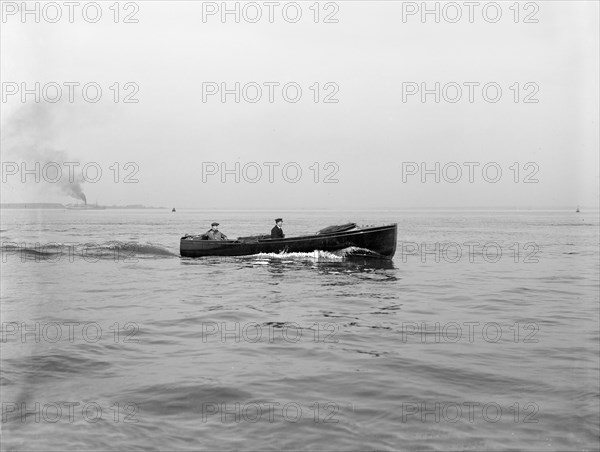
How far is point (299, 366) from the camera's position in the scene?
953 cm

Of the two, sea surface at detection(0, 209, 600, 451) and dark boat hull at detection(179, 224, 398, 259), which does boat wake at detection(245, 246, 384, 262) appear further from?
sea surface at detection(0, 209, 600, 451)

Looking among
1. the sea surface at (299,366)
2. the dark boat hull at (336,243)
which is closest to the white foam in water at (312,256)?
the dark boat hull at (336,243)

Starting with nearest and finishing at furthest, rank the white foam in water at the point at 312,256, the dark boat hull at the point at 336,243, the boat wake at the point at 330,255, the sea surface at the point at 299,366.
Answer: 1. the sea surface at the point at 299,366
2. the dark boat hull at the point at 336,243
3. the boat wake at the point at 330,255
4. the white foam in water at the point at 312,256

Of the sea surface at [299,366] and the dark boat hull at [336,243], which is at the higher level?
the dark boat hull at [336,243]

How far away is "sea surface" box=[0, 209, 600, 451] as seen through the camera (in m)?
6.66

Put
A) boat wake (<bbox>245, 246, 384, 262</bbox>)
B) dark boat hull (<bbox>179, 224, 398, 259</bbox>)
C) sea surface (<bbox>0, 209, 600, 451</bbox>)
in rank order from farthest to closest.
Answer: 1. boat wake (<bbox>245, 246, 384, 262</bbox>)
2. dark boat hull (<bbox>179, 224, 398, 259</bbox>)
3. sea surface (<bbox>0, 209, 600, 451</bbox>)

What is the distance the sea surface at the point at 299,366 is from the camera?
6660 mm

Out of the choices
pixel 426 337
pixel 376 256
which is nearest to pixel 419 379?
pixel 426 337

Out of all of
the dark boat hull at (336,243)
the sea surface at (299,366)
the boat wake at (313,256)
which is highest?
the dark boat hull at (336,243)

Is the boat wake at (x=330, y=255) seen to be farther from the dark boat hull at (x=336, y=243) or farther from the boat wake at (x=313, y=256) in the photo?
the dark boat hull at (x=336, y=243)

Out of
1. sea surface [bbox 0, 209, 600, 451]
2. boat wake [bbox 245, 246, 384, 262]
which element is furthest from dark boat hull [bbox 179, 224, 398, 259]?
sea surface [bbox 0, 209, 600, 451]

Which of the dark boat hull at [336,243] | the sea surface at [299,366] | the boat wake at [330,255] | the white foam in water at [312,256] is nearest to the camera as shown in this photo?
the sea surface at [299,366]

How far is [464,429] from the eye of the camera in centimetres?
676

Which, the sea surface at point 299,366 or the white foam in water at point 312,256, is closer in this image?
the sea surface at point 299,366
